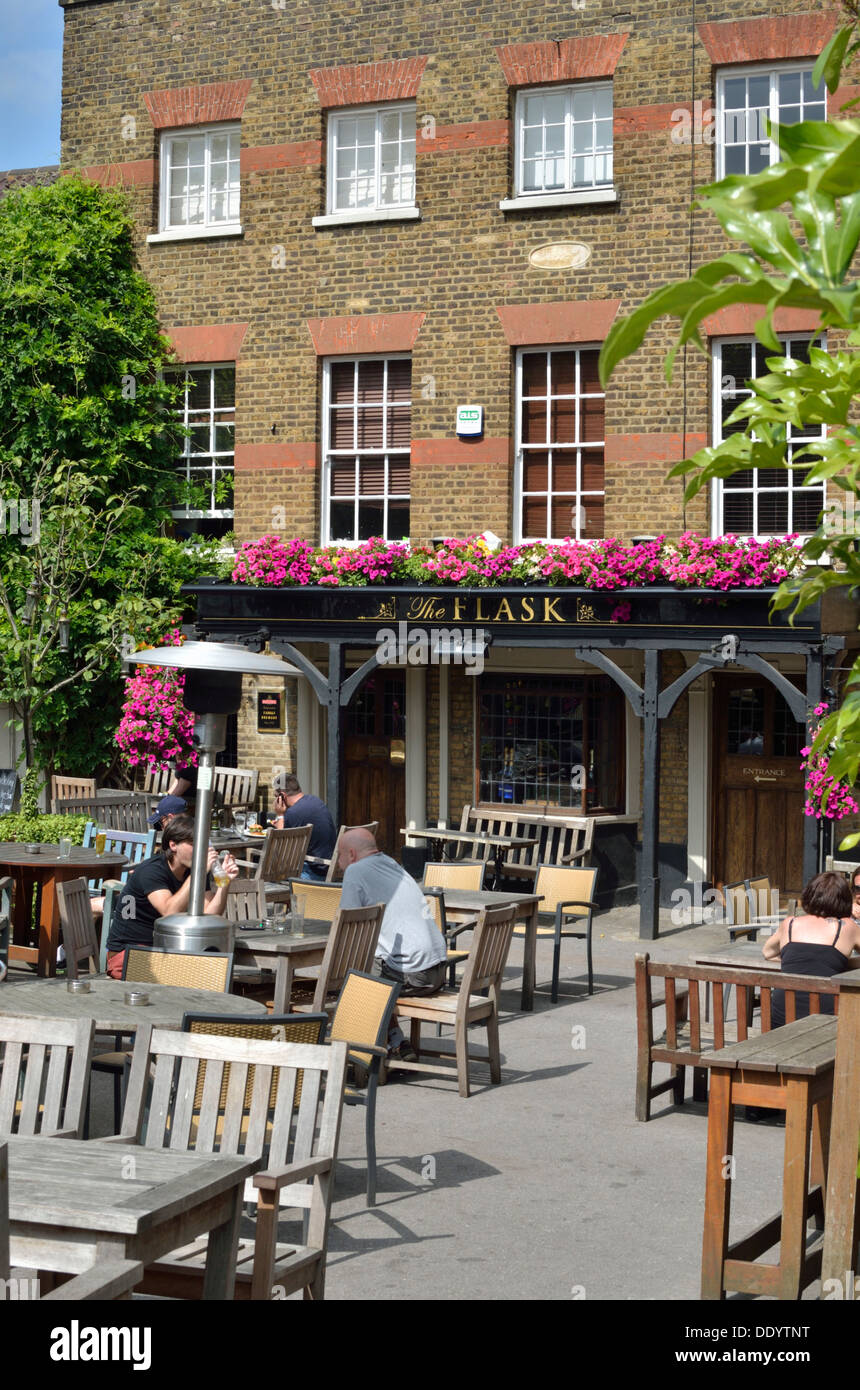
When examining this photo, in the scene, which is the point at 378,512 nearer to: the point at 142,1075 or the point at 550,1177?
the point at 550,1177

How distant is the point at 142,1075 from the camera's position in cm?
552

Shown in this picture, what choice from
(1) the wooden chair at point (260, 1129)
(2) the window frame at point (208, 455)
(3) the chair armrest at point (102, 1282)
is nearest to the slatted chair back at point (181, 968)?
(1) the wooden chair at point (260, 1129)

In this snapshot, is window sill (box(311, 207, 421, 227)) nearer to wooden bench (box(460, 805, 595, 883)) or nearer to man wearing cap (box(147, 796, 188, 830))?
wooden bench (box(460, 805, 595, 883))

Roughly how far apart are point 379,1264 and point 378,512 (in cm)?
1263

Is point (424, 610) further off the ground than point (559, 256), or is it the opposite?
point (559, 256)

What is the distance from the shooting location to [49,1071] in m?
5.40

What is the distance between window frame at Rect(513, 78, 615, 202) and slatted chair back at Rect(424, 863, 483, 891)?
8.04 m

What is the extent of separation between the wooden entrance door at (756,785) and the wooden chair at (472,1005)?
756cm

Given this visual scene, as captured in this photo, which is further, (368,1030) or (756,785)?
(756,785)

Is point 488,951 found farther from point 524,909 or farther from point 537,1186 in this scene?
point 537,1186

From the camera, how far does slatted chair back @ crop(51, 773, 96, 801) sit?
60.0 feet

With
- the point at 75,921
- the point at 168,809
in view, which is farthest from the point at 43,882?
the point at 168,809

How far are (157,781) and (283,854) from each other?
567 centimetres

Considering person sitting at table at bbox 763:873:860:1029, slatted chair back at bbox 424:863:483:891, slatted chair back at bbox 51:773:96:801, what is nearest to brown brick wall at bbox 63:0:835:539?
slatted chair back at bbox 51:773:96:801
